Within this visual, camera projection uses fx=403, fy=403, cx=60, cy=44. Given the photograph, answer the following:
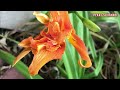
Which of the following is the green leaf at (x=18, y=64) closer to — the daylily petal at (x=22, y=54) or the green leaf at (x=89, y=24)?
the daylily petal at (x=22, y=54)

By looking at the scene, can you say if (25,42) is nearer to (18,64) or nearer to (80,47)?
(18,64)

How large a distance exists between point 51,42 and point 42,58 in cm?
7

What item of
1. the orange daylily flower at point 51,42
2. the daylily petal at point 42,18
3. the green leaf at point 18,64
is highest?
the daylily petal at point 42,18

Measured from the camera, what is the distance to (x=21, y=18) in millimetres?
1694

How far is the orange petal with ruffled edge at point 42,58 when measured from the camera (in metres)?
1.61

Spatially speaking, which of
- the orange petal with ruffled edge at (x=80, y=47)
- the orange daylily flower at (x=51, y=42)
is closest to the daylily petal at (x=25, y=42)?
the orange daylily flower at (x=51, y=42)

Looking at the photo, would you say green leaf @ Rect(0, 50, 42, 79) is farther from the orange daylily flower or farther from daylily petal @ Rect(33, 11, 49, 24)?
daylily petal @ Rect(33, 11, 49, 24)

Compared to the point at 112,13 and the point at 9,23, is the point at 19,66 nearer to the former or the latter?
the point at 9,23

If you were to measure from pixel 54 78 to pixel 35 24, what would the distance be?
0.24 m

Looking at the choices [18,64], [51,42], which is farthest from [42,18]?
[18,64]

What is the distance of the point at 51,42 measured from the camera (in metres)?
1.62
